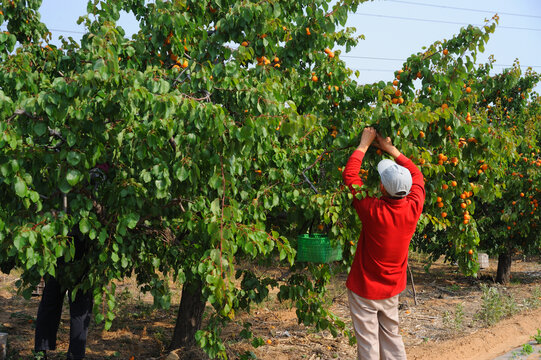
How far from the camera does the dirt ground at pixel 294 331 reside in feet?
18.2

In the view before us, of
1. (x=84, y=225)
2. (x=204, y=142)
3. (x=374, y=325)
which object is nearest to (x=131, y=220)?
(x=84, y=225)

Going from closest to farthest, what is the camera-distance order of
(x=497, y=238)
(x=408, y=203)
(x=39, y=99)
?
(x=39, y=99)
(x=408, y=203)
(x=497, y=238)

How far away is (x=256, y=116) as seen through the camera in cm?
306

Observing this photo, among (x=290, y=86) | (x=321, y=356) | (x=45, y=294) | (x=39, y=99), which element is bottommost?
(x=321, y=356)

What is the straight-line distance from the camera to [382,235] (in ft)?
9.95

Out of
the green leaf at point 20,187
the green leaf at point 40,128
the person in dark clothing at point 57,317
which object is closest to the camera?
the green leaf at point 20,187

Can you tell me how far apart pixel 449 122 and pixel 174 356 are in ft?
11.7

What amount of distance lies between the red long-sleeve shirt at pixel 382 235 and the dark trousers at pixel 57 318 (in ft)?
8.82

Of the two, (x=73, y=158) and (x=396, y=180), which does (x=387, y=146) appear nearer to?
(x=396, y=180)

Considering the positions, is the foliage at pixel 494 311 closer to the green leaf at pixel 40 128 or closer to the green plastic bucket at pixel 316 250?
the green plastic bucket at pixel 316 250

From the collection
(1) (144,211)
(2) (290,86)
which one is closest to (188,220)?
(1) (144,211)

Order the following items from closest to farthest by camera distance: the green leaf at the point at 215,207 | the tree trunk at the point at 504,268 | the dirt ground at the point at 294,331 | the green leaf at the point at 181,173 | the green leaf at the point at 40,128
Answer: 1. the green leaf at the point at 40,128
2. the green leaf at the point at 181,173
3. the green leaf at the point at 215,207
4. the dirt ground at the point at 294,331
5. the tree trunk at the point at 504,268

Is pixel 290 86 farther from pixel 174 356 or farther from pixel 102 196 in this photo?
pixel 174 356

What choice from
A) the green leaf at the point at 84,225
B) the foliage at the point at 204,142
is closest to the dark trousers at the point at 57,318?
the foliage at the point at 204,142
